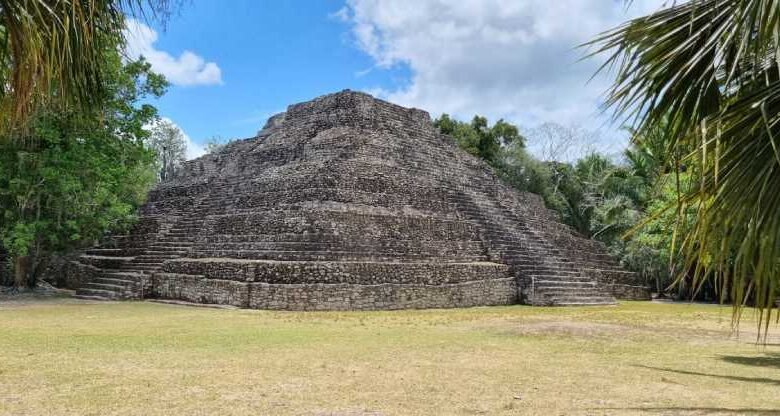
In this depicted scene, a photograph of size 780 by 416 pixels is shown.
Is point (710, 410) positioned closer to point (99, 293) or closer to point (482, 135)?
point (99, 293)

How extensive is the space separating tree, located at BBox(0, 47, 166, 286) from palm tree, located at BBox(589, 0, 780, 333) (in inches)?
578

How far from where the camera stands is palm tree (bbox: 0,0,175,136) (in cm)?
304

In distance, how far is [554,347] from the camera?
924 centimetres

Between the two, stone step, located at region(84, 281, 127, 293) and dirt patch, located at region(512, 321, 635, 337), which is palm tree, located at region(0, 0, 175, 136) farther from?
stone step, located at region(84, 281, 127, 293)

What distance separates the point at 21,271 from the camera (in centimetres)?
1938

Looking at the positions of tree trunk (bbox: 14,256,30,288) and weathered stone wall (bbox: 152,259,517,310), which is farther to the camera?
tree trunk (bbox: 14,256,30,288)

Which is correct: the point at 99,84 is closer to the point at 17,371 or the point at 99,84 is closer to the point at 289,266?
the point at 17,371

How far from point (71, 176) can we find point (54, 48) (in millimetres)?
16109

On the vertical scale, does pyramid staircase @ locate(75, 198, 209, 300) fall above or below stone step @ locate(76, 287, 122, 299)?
above

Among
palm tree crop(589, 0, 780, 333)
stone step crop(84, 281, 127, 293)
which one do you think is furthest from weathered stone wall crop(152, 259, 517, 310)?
palm tree crop(589, 0, 780, 333)

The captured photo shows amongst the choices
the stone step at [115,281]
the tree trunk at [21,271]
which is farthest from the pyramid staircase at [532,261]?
the tree trunk at [21,271]

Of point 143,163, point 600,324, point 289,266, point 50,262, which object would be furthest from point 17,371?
point 50,262

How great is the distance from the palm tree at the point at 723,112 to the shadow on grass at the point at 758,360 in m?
4.64

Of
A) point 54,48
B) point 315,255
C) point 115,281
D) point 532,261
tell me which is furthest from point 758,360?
point 115,281
